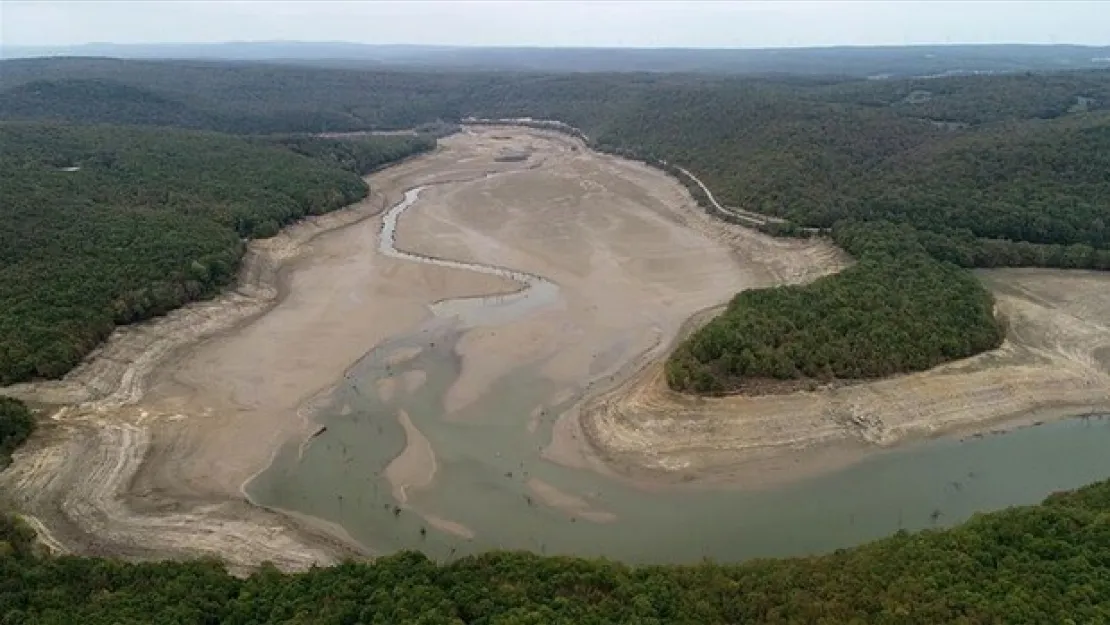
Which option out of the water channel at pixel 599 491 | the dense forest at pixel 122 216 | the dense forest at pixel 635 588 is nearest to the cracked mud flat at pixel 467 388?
the water channel at pixel 599 491

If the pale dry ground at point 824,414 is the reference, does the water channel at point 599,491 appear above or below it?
below

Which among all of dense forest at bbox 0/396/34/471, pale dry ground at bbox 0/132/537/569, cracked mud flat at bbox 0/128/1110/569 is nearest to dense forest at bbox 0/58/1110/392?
cracked mud flat at bbox 0/128/1110/569

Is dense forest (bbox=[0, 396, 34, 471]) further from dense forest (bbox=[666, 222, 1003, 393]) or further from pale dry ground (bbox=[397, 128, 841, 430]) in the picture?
dense forest (bbox=[666, 222, 1003, 393])

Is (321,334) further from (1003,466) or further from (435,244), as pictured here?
(1003,466)

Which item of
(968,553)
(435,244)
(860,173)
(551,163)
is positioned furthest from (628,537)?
(551,163)

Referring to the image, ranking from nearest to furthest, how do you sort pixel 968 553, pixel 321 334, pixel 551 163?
pixel 968 553 → pixel 321 334 → pixel 551 163

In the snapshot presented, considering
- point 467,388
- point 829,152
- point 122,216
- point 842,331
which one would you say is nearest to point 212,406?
point 467,388

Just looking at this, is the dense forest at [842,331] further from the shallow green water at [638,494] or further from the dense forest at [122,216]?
the dense forest at [122,216]
